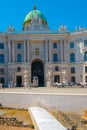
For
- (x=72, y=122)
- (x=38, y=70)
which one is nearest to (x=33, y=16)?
(x=38, y=70)

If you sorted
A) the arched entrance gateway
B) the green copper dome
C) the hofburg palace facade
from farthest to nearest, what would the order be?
the green copper dome
the arched entrance gateway
the hofburg palace facade

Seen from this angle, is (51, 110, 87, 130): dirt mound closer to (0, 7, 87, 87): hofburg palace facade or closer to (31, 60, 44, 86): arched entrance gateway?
(0, 7, 87, 87): hofburg palace facade

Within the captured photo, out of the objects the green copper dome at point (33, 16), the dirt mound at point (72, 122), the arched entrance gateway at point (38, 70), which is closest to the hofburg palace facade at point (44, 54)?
the arched entrance gateway at point (38, 70)

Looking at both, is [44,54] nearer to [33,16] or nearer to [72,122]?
[33,16]

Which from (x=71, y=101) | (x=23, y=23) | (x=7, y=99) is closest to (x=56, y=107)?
(x=71, y=101)

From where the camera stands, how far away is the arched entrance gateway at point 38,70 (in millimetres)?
84438

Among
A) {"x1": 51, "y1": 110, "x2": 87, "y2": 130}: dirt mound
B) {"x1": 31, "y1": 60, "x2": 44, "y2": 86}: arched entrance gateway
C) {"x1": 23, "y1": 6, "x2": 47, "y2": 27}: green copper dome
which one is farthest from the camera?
{"x1": 23, "y1": 6, "x2": 47, "y2": 27}: green copper dome

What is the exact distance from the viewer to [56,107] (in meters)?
31.7

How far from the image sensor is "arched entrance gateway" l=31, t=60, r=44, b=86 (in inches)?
3324

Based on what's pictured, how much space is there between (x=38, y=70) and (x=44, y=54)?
19.7ft

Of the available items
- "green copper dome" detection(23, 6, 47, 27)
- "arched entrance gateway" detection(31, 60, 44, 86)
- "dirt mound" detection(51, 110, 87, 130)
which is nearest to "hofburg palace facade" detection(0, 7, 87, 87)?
"arched entrance gateway" detection(31, 60, 44, 86)

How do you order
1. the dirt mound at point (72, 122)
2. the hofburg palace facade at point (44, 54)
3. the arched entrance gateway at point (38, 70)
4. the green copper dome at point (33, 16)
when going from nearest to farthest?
1. the dirt mound at point (72, 122)
2. the hofburg palace facade at point (44, 54)
3. the arched entrance gateway at point (38, 70)
4. the green copper dome at point (33, 16)

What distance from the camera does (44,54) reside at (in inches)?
3295

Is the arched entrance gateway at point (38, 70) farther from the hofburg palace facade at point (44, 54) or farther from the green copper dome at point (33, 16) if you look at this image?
the green copper dome at point (33, 16)
